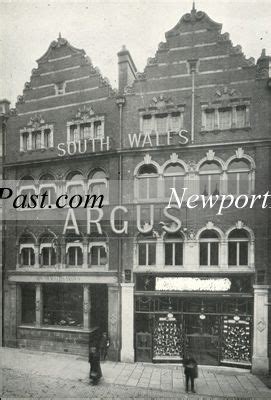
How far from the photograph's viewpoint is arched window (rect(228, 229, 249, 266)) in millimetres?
15598

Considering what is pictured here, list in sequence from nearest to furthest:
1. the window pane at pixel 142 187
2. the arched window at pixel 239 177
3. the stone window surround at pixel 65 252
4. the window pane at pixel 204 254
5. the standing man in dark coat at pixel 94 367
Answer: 1. the standing man in dark coat at pixel 94 367
2. the arched window at pixel 239 177
3. the window pane at pixel 204 254
4. the window pane at pixel 142 187
5. the stone window surround at pixel 65 252

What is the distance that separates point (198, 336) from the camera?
52.2 feet

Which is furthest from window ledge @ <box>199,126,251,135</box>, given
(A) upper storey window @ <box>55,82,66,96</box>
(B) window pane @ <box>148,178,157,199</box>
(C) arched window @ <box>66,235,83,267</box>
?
(C) arched window @ <box>66,235,83,267</box>

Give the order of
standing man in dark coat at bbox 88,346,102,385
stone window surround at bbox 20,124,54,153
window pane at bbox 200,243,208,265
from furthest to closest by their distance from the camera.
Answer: stone window surround at bbox 20,124,54,153 < window pane at bbox 200,243,208,265 < standing man in dark coat at bbox 88,346,102,385

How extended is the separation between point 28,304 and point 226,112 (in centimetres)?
1509

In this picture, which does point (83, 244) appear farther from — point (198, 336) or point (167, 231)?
point (198, 336)

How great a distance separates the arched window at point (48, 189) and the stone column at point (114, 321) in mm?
5702

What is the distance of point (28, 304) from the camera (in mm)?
18875

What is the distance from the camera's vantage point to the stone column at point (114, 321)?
53.8ft

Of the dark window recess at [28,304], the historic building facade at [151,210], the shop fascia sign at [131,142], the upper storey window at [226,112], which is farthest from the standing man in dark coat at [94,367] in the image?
the upper storey window at [226,112]

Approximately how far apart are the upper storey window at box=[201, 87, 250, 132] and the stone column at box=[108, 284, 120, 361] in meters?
9.28

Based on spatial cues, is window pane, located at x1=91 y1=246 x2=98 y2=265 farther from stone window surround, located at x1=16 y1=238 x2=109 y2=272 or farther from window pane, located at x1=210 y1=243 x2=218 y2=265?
window pane, located at x1=210 y1=243 x2=218 y2=265

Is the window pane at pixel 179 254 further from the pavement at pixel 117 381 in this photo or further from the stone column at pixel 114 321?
the pavement at pixel 117 381

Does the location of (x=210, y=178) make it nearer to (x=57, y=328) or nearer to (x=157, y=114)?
(x=157, y=114)
